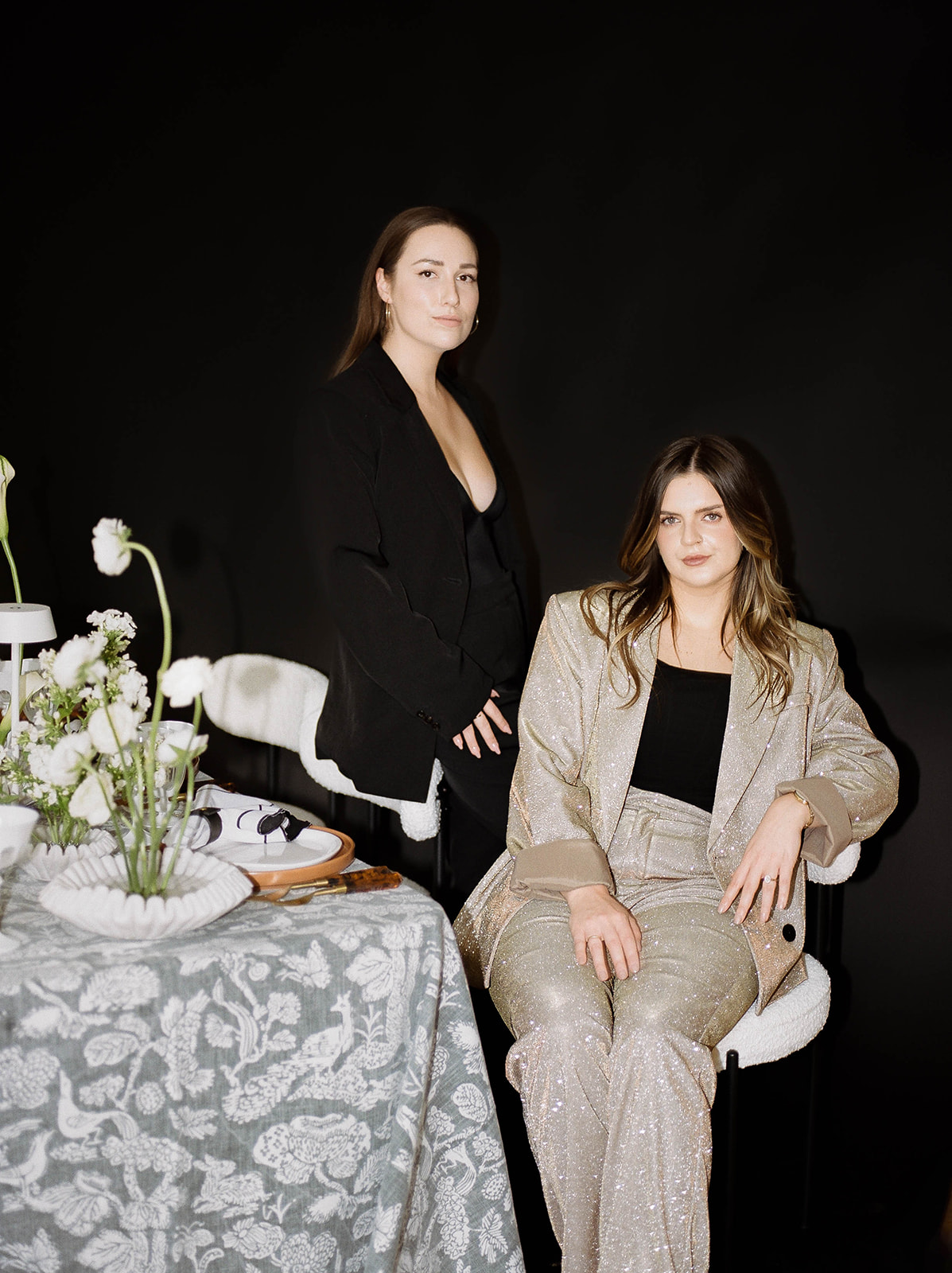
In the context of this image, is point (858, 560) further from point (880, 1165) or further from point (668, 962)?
point (880, 1165)

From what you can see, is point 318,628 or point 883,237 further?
point 318,628

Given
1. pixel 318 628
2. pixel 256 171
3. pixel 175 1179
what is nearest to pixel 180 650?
pixel 318 628

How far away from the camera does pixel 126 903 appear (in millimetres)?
1170

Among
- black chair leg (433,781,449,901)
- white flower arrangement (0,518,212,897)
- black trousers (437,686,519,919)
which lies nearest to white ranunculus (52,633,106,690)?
white flower arrangement (0,518,212,897)

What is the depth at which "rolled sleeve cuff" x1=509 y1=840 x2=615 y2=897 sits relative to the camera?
1754 millimetres

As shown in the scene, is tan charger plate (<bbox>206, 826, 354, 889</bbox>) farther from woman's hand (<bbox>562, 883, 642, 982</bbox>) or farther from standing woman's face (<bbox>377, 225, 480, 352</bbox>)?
standing woman's face (<bbox>377, 225, 480, 352</bbox>)

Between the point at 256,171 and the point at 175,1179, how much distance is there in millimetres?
3078

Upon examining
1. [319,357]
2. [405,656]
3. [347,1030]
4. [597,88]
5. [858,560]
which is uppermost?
[597,88]

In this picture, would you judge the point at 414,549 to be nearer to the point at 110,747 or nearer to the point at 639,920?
the point at 639,920

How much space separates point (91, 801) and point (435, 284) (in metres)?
1.26

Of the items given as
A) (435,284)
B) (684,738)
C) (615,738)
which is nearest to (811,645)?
(684,738)

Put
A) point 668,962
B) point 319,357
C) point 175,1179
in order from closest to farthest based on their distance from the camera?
point 175,1179, point 668,962, point 319,357

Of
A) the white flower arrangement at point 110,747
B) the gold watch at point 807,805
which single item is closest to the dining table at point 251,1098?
the white flower arrangement at point 110,747

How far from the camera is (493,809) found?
86.1 inches
